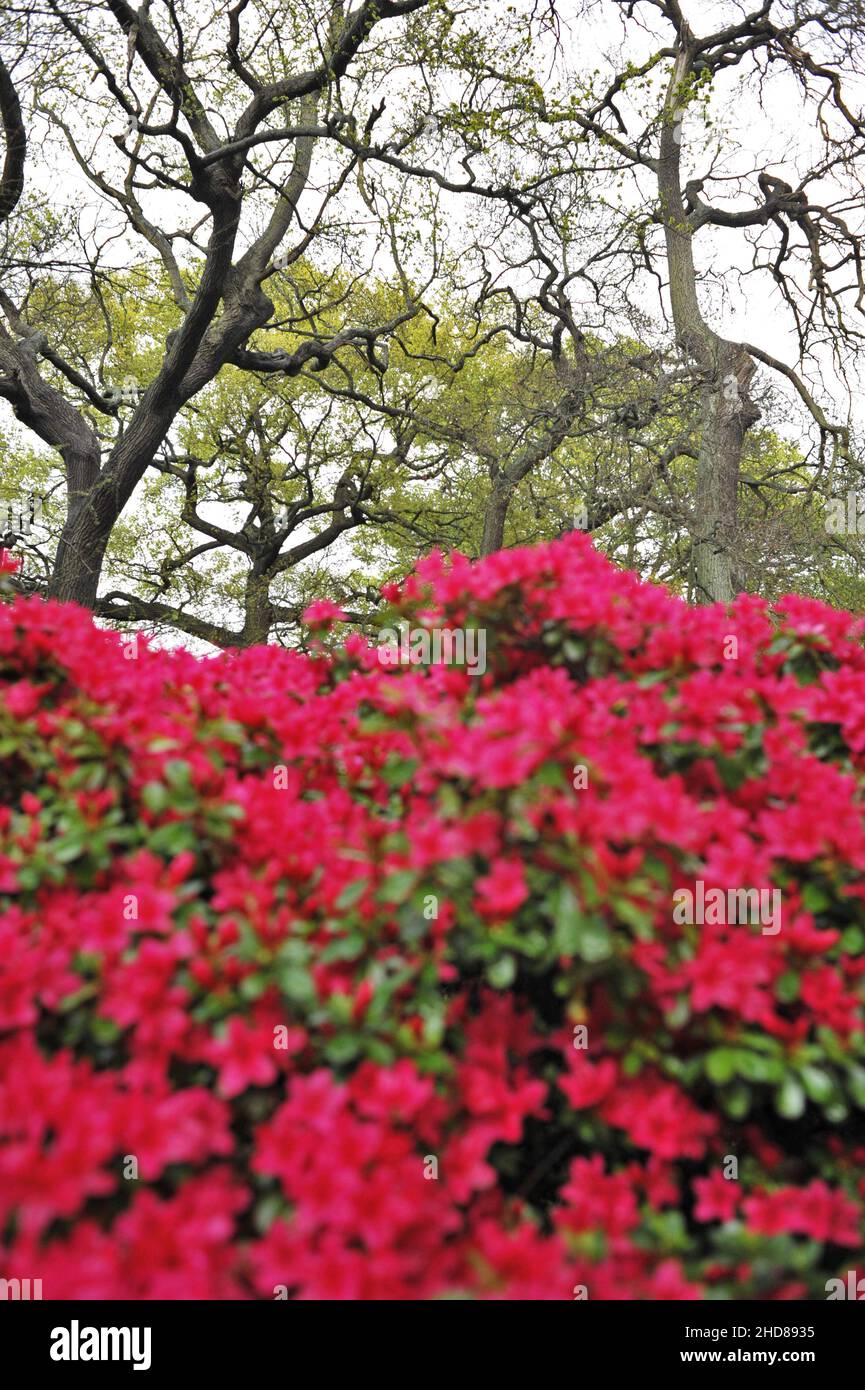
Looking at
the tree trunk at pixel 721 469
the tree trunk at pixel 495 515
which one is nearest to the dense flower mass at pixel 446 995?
the tree trunk at pixel 721 469

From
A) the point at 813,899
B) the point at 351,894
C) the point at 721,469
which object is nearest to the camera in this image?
the point at 351,894

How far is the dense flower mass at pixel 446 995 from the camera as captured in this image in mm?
1317

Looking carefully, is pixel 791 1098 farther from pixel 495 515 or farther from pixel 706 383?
pixel 495 515

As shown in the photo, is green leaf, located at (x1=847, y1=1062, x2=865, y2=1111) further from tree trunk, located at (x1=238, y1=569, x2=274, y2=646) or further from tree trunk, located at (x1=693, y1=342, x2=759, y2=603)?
tree trunk, located at (x1=238, y1=569, x2=274, y2=646)

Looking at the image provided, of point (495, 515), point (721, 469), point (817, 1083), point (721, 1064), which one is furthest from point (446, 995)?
point (495, 515)

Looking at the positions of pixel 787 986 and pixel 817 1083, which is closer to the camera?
pixel 817 1083

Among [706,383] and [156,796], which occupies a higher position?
[706,383]

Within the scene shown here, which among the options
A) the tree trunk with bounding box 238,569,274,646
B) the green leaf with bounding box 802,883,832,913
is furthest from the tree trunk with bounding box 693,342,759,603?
the green leaf with bounding box 802,883,832,913

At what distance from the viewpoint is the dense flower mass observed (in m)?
1.32

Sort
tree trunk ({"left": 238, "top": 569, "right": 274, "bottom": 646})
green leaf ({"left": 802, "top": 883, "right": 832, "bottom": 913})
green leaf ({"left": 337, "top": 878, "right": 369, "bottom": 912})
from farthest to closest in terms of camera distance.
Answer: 1. tree trunk ({"left": 238, "top": 569, "right": 274, "bottom": 646})
2. green leaf ({"left": 802, "top": 883, "right": 832, "bottom": 913})
3. green leaf ({"left": 337, "top": 878, "right": 369, "bottom": 912})

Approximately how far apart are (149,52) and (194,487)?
6928 mm

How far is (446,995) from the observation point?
7.06ft

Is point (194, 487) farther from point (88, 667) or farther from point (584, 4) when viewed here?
point (88, 667)
